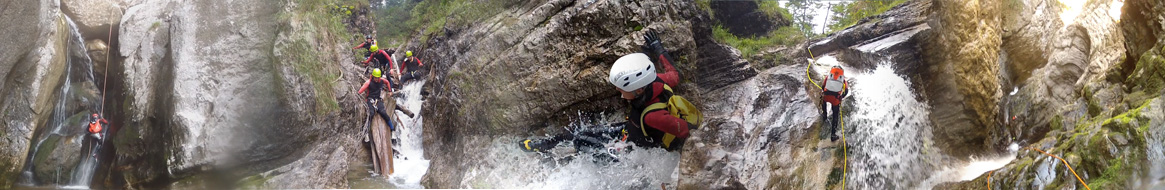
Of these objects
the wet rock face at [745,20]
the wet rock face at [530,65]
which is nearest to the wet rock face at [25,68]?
the wet rock face at [530,65]

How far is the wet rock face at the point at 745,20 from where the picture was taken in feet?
7.94

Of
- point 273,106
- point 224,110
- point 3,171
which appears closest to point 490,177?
point 273,106

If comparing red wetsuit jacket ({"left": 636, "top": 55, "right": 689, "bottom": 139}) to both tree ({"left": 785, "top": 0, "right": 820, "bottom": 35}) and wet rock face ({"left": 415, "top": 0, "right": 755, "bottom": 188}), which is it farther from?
tree ({"left": 785, "top": 0, "right": 820, "bottom": 35})

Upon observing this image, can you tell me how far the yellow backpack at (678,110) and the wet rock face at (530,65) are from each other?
0.16 feet

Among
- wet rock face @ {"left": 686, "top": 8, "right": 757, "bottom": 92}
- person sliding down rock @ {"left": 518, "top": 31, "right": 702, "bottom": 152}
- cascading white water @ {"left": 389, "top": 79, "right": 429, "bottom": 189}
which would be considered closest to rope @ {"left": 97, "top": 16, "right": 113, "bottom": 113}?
cascading white water @ {"left": 389, "top": 79, "right": 429, "bottom": 189}

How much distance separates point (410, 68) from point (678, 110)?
1.08 metres

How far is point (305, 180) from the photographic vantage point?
2.53 meters

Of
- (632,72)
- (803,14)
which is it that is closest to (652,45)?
(632,72)

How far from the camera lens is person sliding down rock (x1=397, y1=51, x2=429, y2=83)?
2.44 m

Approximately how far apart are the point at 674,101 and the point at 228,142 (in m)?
1.79

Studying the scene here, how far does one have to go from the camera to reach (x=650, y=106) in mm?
2377

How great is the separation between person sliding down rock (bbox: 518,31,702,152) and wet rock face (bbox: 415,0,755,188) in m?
0.05

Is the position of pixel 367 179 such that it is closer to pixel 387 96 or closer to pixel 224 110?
pixel 387 96

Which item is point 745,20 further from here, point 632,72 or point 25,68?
point 25,68
